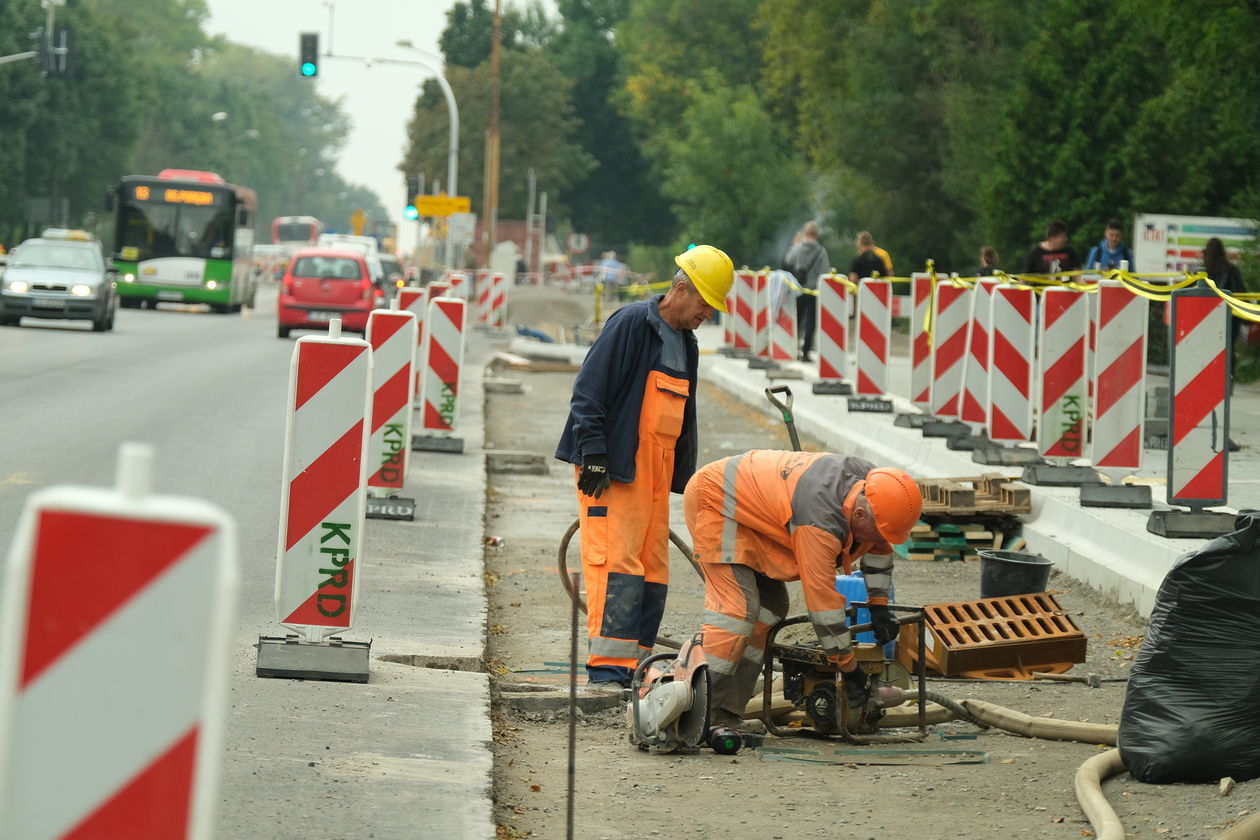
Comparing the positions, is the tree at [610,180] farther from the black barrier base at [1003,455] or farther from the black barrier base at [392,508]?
the black barrier base at [392,508]

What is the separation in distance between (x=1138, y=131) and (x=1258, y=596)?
26318 millimetres

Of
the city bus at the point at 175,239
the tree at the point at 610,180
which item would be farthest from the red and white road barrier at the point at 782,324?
the tree at the point at 610,180

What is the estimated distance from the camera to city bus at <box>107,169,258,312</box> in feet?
145

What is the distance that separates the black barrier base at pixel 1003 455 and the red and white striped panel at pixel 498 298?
26569mm

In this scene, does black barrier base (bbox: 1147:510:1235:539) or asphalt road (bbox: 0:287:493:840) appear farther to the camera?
black barrier base (bbox: 1147:510:1235:539)

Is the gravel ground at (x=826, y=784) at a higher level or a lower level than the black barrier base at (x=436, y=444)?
lower

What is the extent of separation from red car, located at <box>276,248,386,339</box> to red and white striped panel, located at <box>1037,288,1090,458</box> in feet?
77.2

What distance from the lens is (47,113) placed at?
7556 cm

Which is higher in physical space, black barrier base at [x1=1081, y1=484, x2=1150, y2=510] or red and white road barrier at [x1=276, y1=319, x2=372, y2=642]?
red and white road barrier at [x1=276, y1=319, x2=372, y2=642]

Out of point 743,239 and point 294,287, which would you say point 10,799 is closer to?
point 294,287

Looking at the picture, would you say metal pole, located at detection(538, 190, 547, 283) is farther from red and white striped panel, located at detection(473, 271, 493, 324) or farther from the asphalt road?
the asphalt road

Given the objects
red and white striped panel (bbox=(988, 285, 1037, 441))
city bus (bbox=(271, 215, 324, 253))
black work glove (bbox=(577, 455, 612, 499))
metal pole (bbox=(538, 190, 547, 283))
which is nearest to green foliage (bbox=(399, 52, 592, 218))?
metal pole (bbox=(538, 190, 547, 283))

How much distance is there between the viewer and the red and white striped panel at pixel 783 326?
77.7 feet

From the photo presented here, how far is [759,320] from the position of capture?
26250 mm
